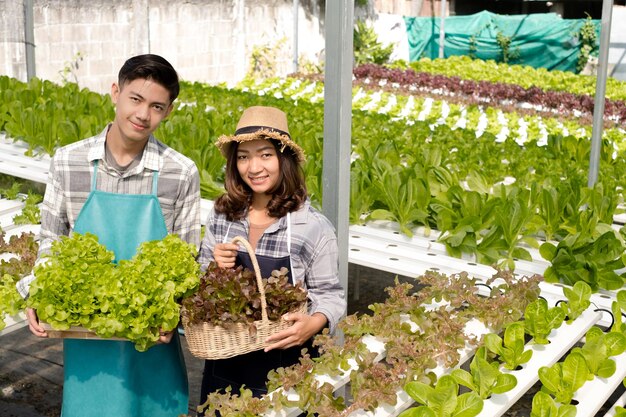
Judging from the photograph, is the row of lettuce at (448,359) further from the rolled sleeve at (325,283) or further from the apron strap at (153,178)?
the apron strap at (153,178)

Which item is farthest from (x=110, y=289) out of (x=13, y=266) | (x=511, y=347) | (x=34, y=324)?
(x=511, y=347)

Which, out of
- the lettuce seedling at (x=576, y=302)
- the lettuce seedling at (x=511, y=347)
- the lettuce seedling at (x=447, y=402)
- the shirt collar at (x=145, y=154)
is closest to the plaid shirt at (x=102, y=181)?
the shirt collar at (x=145, y=154)

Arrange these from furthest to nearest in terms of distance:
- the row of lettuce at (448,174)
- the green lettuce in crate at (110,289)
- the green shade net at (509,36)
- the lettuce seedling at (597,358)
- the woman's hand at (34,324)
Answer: the green shade net at (509,36)
the row of lettuce at (448,174)
the lettuce seedling at (597,358)
the woman's hand at (34,324)
the green lettuce in crate at (110,289)

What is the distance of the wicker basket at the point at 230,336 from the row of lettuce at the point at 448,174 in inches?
68.1

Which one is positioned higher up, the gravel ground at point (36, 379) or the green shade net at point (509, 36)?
the green shade net at point (509, 36)

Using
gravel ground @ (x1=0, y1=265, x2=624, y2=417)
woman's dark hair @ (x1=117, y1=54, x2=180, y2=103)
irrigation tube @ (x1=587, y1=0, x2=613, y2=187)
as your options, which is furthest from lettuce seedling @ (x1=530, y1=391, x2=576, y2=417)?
irrigation tube @ (x1=587, y1=0, x2=613, y2=187)

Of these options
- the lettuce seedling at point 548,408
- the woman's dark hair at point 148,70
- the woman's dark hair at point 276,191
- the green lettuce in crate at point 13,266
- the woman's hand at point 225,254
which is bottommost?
the lettuce seedling at point 548,408

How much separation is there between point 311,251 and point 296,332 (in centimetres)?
26

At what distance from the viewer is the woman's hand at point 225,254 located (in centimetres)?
240

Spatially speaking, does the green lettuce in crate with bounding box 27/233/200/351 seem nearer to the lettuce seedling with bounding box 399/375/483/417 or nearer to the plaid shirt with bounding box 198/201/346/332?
the plaid shirt with bounding box 198/201/346/332

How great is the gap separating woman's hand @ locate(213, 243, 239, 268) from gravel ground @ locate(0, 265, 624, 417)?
1.99m

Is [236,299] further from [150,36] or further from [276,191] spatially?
[150,36]

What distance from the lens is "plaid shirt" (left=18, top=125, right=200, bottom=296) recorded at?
250cm

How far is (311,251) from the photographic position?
8.24 ft
